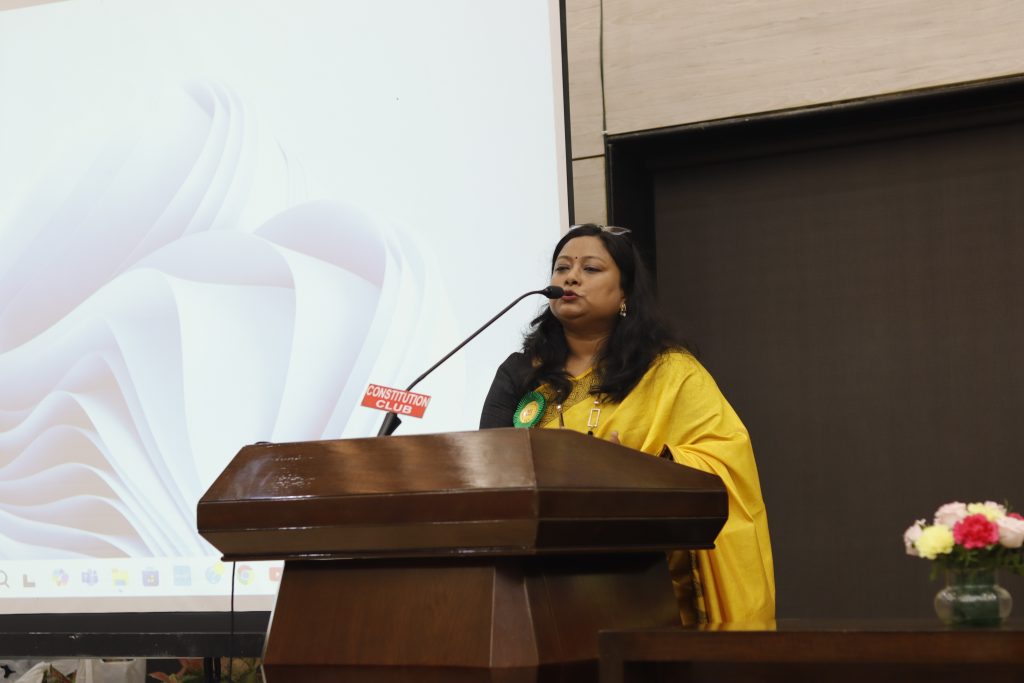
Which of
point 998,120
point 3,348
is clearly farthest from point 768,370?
point 3,348

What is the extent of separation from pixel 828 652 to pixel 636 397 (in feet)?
2.79

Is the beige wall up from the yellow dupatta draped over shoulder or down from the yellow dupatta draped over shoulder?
up

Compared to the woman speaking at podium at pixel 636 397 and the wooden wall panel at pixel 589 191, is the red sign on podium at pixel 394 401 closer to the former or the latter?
the woman speaking at podium at pixel 636 397

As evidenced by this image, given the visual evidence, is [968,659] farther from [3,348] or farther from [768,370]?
[3,348]

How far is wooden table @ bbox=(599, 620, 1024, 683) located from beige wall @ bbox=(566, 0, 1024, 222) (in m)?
1.70

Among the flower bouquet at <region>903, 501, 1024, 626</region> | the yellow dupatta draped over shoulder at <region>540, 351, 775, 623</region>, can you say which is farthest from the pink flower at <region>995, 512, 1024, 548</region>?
the yellow dupatta draped over shoulder at <region>540, 351, 775, 623</region>

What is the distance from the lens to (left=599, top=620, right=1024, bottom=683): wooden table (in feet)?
4.10

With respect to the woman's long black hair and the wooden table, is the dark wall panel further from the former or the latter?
the wooden table

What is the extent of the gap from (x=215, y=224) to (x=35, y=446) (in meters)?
0.77

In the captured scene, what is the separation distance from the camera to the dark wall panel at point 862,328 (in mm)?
2867

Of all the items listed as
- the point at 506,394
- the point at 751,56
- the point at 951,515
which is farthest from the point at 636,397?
the point at 751,56

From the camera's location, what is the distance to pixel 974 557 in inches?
56.6

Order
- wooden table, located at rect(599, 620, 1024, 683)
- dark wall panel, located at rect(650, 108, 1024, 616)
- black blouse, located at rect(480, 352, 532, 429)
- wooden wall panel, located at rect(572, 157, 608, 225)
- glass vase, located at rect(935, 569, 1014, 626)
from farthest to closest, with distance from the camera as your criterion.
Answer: wooden wall panel, located at rect(572, 157, 608, 225) < dark wall panel, located at rect(650, 108, 1024, 616) < black blouse, located at rect(480, 352, 532, 429) < glass vase, located at rect(935, 569, 1014, 626) < wooden table, located at rect(599, 620, 1024, 683)

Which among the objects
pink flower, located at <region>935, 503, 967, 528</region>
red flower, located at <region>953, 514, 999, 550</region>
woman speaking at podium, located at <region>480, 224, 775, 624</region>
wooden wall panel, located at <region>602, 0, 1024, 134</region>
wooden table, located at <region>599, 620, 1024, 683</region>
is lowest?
wooden table, located at <region>599, 620, 1024, 683</region>
